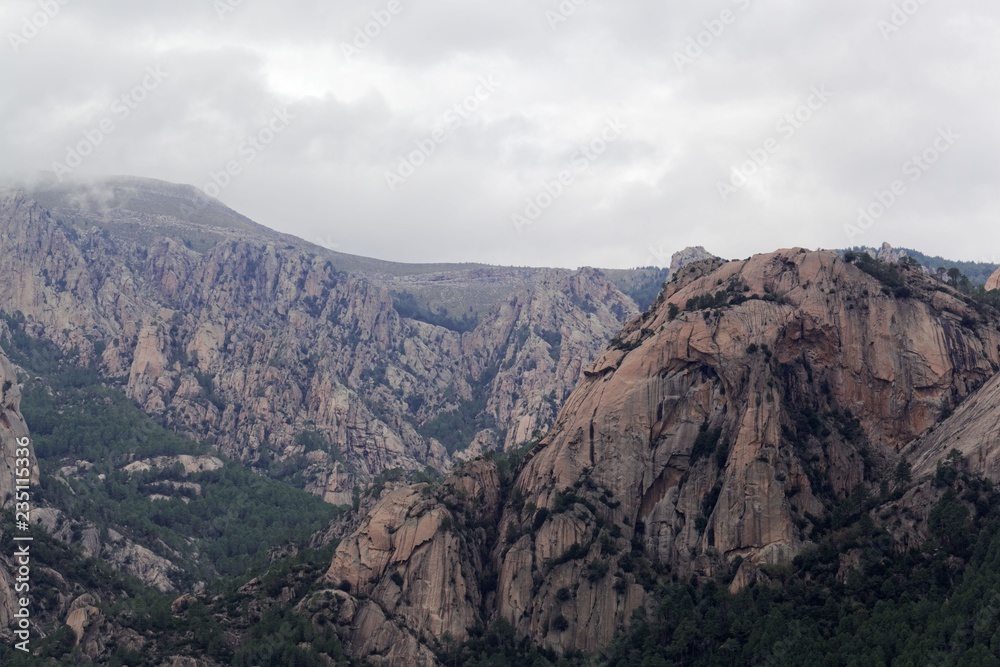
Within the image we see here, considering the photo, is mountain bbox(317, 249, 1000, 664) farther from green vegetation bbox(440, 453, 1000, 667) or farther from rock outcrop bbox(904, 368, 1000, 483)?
green vegetation bbox(440, 453, 1000, 667)

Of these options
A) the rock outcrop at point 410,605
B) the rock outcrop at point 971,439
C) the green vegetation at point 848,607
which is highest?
the rock outcrop at point 971,439

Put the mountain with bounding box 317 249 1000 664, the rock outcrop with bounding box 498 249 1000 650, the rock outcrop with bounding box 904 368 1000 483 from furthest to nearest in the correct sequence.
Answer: the rock outcrop with bounding box 498 249 1000 650
the mountain with bounding box 317 249 1000 664
the rock outcrop with bounding box 904 368 1000 483

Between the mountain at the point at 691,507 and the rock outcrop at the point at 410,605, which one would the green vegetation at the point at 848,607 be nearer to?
the mountain at the point at 691,507

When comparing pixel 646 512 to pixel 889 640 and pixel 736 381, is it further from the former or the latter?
pixel 889 640

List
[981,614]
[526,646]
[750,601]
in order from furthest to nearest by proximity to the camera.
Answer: [526,646], [750,601], [981,614]

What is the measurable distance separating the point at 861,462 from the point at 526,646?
62880 mm

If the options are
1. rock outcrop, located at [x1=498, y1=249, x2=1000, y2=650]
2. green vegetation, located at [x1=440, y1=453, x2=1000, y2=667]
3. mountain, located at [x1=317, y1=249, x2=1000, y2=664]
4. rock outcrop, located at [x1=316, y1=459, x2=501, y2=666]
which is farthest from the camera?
rock outcrop, located at [x1=316, y1=459, x2=501, y2=666]

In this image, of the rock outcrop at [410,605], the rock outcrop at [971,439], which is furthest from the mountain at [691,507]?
the rock outcrop at [971,439]

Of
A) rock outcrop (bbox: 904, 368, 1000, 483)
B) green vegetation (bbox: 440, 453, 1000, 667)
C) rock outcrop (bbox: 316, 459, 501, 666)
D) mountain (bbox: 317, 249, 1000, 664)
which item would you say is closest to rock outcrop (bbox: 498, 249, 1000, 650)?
mountain (bbox: 317, 249, 1000, 664)

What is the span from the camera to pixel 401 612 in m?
193

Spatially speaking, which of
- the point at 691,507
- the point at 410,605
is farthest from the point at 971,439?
the point at 410,605

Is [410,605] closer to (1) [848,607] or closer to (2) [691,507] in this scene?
(2) [691,507]

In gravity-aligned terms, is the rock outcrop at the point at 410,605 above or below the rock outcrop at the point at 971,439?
below

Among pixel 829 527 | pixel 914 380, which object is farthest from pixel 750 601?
pixel 914 380
